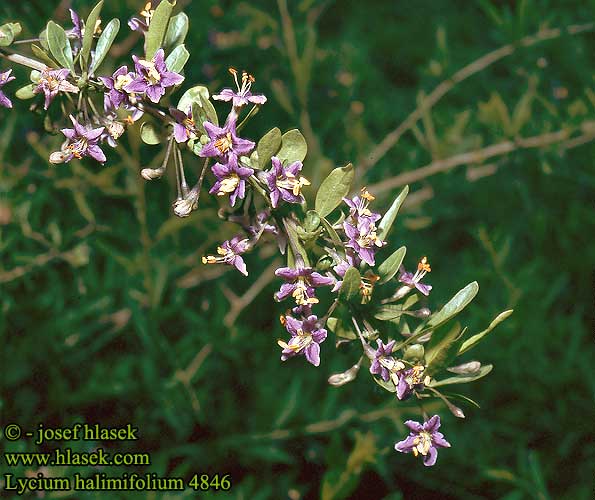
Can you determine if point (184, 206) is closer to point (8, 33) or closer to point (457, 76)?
point (8, 33)

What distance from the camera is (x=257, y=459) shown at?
154 centimetres

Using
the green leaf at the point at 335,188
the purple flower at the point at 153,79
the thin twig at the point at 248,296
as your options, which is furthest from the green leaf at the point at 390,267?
the thin twig at the point at 248,296

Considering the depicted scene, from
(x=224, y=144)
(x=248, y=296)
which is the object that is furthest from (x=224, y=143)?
(x=248, y=296)

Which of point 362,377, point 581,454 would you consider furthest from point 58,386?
point 581,454

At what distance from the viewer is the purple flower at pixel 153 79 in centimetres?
80

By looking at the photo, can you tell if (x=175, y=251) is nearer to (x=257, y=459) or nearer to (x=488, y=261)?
(x=257, y=459)

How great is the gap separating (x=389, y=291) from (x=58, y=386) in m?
0.80

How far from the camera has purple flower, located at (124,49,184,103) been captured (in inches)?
31.4

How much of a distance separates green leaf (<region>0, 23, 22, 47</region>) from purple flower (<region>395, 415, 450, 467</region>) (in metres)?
0.65

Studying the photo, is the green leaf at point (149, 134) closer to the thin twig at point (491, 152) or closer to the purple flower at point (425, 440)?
the purple flower at point (425, 440)

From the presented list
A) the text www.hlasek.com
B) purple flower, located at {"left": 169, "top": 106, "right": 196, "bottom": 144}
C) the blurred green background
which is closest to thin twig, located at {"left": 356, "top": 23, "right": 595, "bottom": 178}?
the blurred green background

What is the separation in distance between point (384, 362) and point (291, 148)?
26 centimetres

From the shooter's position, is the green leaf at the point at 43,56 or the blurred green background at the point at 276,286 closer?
the green leaf at the point at 43,56

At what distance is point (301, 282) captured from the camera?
0.80 m
